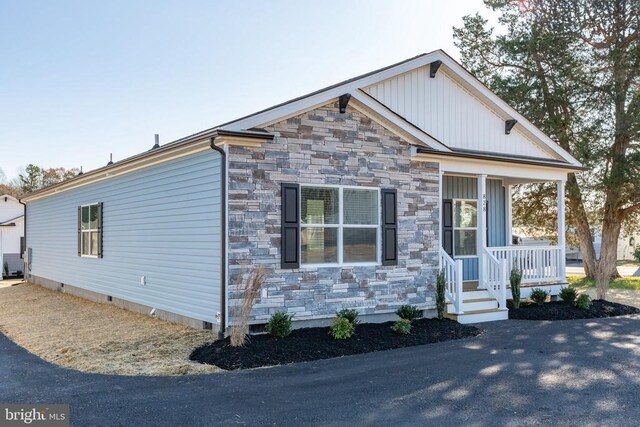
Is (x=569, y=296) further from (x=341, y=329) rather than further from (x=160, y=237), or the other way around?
(x=160, y=237)

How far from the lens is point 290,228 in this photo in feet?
30.1

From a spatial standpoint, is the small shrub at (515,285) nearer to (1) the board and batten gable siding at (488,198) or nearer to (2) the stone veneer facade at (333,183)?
(1) the board and batten gable siding at (488,198)

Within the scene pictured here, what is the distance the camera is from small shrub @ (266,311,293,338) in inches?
341

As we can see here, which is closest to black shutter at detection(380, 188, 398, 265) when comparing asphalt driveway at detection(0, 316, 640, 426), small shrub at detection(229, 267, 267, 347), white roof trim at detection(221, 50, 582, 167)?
white roof trim at detection(221, 50, 582, 167)

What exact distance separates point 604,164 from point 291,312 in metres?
15.3

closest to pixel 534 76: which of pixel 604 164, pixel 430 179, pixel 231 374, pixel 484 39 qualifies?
pixel 484 39

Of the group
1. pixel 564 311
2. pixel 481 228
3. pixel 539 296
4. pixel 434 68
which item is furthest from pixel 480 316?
pixel 434 68

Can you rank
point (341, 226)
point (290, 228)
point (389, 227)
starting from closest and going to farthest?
point (290, 228), point (341, 226), point (389, 227)

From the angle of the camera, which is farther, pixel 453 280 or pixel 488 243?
pixel 488 243

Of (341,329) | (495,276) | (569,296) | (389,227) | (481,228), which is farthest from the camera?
(569,296)

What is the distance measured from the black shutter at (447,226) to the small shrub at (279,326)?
5.75 meters

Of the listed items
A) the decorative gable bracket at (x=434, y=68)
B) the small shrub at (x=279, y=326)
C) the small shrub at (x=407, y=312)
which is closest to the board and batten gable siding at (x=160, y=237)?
the small shrub at (x=279, y=326)

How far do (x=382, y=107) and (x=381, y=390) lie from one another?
560cm

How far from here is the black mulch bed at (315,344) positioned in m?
7.69
